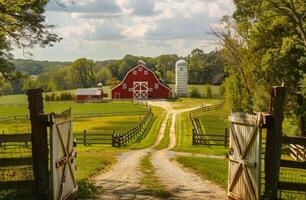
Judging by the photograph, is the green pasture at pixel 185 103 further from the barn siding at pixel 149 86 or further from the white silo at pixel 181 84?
the white silo at pixel 181 84

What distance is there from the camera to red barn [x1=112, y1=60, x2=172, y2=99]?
113125 millimetres

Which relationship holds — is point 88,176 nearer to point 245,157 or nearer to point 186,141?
point 245,157

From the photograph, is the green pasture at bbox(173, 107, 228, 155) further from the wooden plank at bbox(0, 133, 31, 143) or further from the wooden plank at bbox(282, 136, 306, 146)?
the wooden plank at bbox(0, 133, 31, 143)

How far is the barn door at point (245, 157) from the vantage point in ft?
35.0

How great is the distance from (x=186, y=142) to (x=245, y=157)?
33885 millimetres

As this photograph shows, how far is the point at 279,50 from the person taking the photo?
35125 mm

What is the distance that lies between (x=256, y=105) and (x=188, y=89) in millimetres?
102264

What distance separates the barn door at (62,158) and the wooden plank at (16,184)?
0.61 metres

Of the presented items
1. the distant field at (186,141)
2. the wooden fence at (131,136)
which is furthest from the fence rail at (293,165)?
the wooden fence at (131,136)

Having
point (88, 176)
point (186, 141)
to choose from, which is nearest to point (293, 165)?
point (88, 176)

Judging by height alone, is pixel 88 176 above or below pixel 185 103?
above

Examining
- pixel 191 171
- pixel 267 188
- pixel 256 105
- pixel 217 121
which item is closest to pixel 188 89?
pixel 217 121

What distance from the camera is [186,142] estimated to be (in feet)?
148

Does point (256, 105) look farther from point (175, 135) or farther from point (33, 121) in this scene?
point (33, 121)
